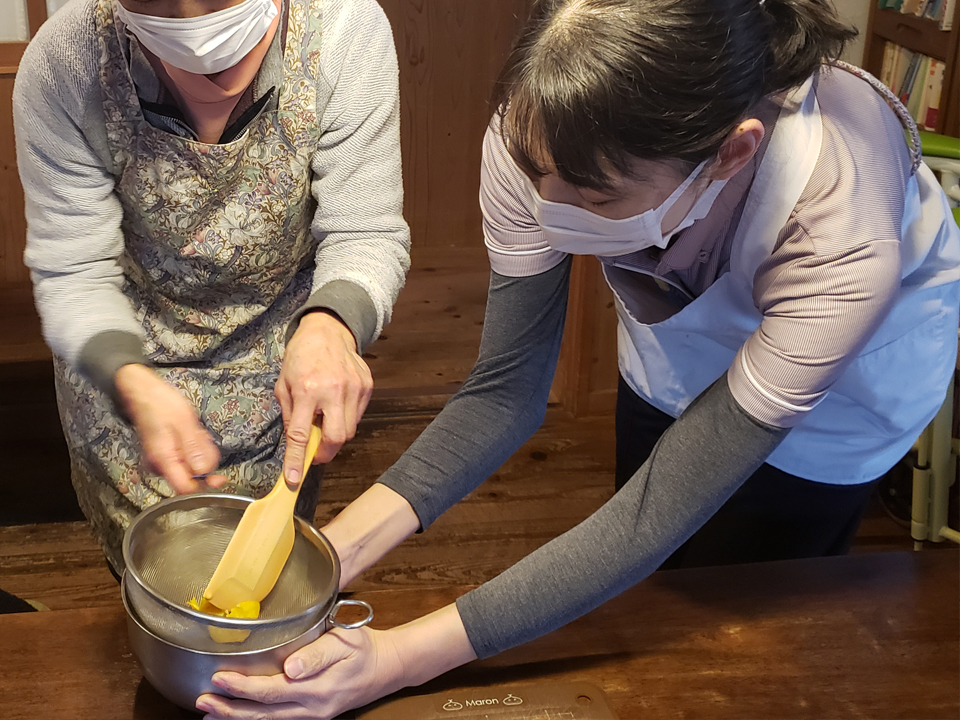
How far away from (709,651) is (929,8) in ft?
7.85

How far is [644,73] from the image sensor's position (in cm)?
82

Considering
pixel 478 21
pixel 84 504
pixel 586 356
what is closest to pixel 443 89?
pixel 478 21

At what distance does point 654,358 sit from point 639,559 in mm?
424

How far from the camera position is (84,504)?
1.47 meters

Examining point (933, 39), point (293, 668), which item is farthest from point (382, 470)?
point (933, 39)

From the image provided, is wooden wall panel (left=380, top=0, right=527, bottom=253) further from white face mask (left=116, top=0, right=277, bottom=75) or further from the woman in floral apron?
white face mask (left=116, top=0, right=277, bottom=75)

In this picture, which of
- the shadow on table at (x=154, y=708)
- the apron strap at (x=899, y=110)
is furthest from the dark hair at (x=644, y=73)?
the shadow on table at (x=154, y=708)

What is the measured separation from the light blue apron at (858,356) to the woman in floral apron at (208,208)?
0.35 m

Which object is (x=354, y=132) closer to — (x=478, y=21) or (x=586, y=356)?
(x=586, y=356)

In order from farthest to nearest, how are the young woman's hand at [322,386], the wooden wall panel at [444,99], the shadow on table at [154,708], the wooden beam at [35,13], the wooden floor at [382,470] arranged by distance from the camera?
the wooden wall panel at [444,99] → the wooden beam at [35,13] → the wooden floor at [382,470] → the young woman's hand at [322,386] → the shadow on table at [154,708]

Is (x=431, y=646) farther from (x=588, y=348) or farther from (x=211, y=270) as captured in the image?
(x=588, y=348)

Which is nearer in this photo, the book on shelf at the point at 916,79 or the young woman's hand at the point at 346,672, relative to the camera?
the young woman's hand at the point at 346,672

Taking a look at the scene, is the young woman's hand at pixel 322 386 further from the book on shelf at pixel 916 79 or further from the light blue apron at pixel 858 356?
the book on shelf at pixel 916 79

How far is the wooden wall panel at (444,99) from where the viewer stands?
3293mm
